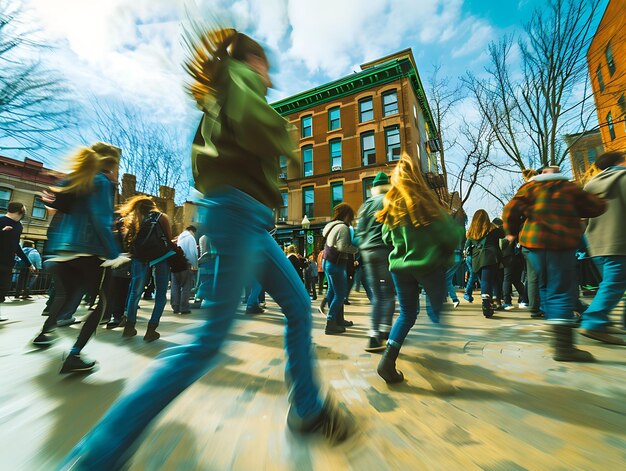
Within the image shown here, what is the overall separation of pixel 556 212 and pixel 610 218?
35.0 inches

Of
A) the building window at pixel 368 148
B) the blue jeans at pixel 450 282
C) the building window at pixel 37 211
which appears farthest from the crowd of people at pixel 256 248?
the building window at pixel 37 211

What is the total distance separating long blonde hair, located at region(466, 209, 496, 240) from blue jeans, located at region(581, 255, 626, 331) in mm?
2518

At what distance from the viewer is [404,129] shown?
63.8 feet

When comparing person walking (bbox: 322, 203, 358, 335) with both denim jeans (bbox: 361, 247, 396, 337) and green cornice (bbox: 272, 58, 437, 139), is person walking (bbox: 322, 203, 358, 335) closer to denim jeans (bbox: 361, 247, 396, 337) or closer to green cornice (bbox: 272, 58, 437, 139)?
denim jeans (bbox: 361, 247, 396, 337)

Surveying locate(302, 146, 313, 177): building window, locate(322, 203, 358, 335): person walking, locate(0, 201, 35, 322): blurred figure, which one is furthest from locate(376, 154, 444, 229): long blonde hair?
locate(302, 146, 313, 177): building window

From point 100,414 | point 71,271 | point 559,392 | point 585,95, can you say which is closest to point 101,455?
point 100,414

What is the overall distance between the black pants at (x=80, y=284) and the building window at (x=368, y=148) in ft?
64.5

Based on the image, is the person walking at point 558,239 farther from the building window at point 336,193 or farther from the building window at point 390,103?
the building window at point 390,103

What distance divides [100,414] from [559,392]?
3.15 metres

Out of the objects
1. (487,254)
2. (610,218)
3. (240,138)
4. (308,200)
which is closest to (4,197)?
(308,200)

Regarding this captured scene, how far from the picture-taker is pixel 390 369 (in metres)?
2.30

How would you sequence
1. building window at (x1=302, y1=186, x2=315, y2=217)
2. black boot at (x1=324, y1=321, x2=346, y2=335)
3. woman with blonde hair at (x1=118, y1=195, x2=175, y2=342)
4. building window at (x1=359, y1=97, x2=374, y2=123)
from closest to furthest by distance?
1. woman with blonde hair at (x1=118, y1=195, x2=175, y2=342)
2. black boot at (x1=324, y1=321, x2=346, y2=335)
3. building window at (x1=359, y1=97, x2=374, y2=123)
4. building window at (x1=302, y1=186, x2=315, y2=217)

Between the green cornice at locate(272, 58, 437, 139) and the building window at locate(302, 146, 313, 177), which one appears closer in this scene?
the green cornice at locate(272, 58, 437, 139)

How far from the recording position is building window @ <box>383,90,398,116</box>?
66.1 ft
